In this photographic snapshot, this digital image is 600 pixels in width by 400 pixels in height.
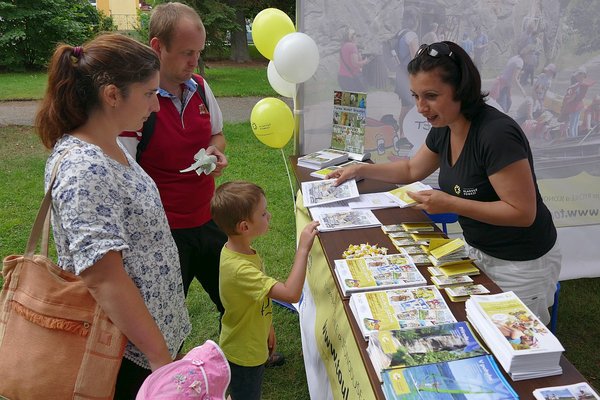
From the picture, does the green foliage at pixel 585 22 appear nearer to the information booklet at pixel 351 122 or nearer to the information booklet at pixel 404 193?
the information booklet at pixel 351 122

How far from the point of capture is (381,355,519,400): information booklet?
1.08 m

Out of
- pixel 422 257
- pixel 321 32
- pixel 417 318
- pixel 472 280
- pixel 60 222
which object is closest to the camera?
pixel 60 222

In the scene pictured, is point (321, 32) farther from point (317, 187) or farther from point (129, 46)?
point (129, 46)

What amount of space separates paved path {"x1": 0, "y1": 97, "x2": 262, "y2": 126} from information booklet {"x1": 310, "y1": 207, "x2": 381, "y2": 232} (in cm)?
659

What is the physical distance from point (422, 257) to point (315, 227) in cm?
43

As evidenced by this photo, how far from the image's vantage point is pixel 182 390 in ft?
3.35

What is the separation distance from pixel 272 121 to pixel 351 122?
1.81 ft

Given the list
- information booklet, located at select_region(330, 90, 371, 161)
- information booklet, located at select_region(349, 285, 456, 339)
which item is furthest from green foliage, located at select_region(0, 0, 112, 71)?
information booklet, located at select_region(349, 285, 456, 339)

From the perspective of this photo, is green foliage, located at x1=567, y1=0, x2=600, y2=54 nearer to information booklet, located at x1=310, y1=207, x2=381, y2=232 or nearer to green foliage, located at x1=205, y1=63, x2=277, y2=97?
information booklet, located at x1=310, y1=207, x2=381, y2=232

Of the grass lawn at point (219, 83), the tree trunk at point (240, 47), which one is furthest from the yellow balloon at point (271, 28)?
the tree trunk at point (240, 47)

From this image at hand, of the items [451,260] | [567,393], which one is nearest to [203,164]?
[451,260]

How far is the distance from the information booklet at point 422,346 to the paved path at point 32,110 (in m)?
7.61

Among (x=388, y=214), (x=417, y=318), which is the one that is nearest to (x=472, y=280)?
(x=417, y=318)

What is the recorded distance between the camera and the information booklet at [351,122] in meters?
3.00
